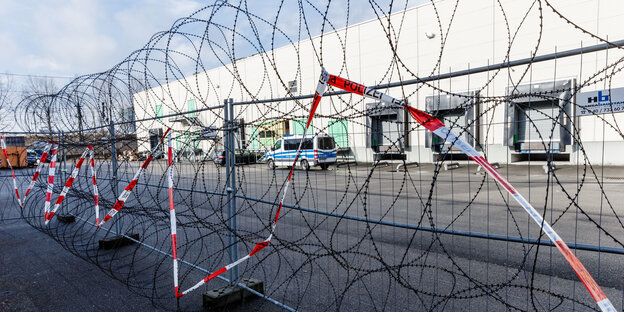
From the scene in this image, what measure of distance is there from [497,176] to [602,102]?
90 cm

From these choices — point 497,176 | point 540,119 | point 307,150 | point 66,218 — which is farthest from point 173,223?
point 66,218

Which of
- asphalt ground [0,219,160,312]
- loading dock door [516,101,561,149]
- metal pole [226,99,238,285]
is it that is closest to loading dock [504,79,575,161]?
loading dock door [516,101,561,149]

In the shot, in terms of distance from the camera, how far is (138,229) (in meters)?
7.05

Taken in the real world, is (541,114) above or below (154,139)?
above

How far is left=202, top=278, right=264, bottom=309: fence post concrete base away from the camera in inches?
141

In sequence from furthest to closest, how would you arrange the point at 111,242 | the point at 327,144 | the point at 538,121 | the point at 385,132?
the point at 327,144 → the point at 538,121 → the point at 111,242 → the point at 385,132

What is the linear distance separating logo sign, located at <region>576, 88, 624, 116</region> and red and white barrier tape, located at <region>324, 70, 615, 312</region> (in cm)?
68

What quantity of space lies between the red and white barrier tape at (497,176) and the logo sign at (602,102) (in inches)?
26.7

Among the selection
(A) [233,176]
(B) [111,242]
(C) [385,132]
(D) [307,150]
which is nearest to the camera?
(C) [385,132]

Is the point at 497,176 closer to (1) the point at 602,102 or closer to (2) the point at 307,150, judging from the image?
(1) the point at 602,102

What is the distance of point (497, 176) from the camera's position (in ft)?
6.59

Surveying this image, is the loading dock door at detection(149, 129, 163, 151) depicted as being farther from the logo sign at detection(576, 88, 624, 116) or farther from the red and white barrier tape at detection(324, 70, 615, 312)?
the logo sign at detection(576, 88, 624, 116)

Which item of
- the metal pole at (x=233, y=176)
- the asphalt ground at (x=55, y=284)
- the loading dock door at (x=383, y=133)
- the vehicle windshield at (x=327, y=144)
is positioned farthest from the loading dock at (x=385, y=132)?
the vehicle windshield at (x=327, y=144)

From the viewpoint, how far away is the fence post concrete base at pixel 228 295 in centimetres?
357
